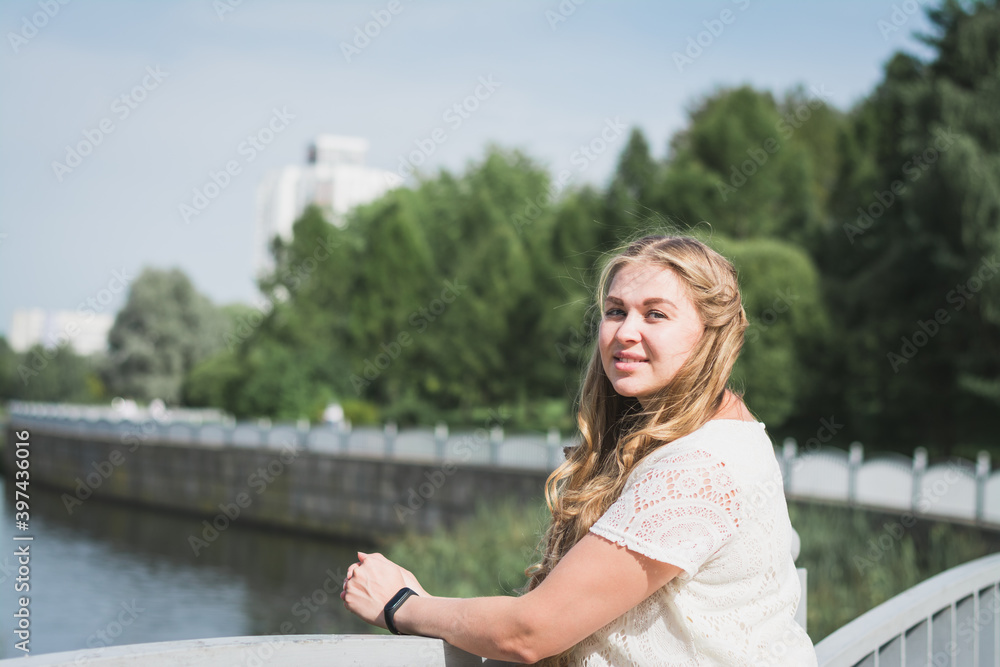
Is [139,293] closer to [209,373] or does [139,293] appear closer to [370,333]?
[209,373]

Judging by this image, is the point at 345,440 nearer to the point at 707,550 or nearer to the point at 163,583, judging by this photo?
the point at 163,583

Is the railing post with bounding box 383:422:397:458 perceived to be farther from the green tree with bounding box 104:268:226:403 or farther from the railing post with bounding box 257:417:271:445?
the green tree with bounding box 104:268:226:403

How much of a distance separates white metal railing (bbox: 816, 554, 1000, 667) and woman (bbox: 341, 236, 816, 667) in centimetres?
38

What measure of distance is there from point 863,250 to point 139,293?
3538 cm

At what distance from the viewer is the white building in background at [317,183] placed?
12775 centimetres

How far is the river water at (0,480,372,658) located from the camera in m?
13.0

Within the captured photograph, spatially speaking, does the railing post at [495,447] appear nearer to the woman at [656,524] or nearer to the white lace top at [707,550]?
the woman at [656,524]

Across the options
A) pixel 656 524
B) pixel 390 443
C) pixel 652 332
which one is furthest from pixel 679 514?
pixel 390 443

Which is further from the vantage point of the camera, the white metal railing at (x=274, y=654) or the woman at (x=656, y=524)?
the woman at (x=656, y=524)

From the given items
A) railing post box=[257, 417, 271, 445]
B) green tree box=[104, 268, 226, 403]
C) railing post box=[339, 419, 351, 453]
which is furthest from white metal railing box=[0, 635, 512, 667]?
green tree box=[104, 268, 226, 403]

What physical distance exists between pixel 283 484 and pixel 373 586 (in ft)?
74.2

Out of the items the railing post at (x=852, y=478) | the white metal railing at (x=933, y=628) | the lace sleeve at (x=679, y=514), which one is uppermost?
the lace sleeve at (x=679, y=514)

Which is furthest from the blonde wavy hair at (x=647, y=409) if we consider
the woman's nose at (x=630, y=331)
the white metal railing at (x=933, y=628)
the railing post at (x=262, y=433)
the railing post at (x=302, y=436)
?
the railing post at (x=262, y=433)

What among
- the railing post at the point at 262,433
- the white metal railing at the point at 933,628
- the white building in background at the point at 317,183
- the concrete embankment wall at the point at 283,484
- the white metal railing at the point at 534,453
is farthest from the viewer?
the white building in background at the point at 317,183
